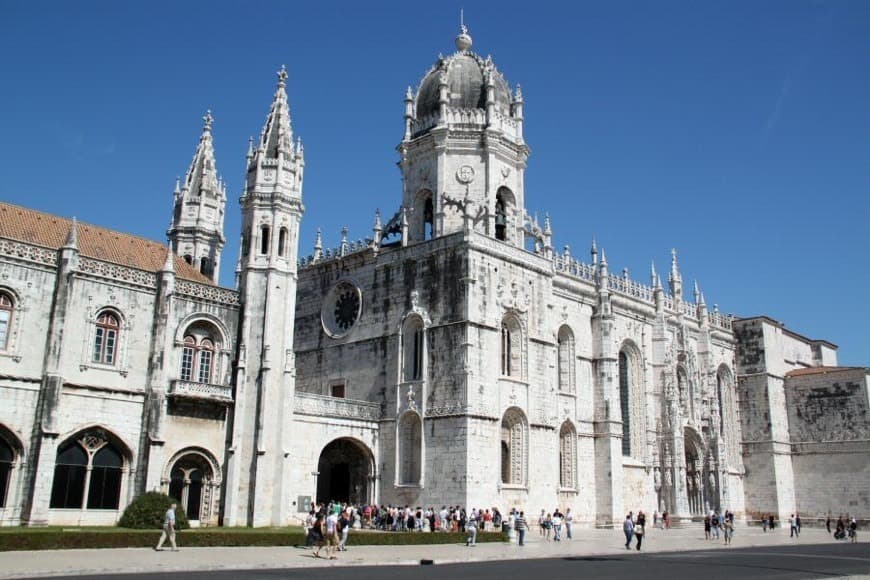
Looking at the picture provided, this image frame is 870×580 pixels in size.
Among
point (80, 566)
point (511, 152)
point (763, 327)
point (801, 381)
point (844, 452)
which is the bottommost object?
point (80, 566)

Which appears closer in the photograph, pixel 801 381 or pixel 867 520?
pixel 867 520

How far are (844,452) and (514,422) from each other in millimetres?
29445

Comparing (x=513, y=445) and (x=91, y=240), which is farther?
(x=513, y=445)

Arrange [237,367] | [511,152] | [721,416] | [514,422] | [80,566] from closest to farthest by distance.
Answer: [80,566]
[237,367]
[514,422]
[511,152]
[721,416]

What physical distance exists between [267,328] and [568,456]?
18.0 m

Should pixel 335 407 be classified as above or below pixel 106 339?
below

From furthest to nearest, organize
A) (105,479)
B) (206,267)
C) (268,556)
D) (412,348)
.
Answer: (206,267)
(412,348)
(105,479)
(268,556)

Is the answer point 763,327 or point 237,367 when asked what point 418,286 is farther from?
point 763,327

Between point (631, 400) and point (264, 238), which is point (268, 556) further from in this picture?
point (631, 400)

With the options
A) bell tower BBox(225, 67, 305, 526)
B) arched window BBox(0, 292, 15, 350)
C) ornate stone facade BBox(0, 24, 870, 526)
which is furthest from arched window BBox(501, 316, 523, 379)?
arched window BBox(0, 292, 15, 350)

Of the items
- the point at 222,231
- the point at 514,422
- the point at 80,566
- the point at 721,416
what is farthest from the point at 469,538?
the point at 721,416

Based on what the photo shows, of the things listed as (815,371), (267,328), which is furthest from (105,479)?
(815,371)

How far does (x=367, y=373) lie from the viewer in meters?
42.4

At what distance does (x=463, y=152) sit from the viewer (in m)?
43.8
